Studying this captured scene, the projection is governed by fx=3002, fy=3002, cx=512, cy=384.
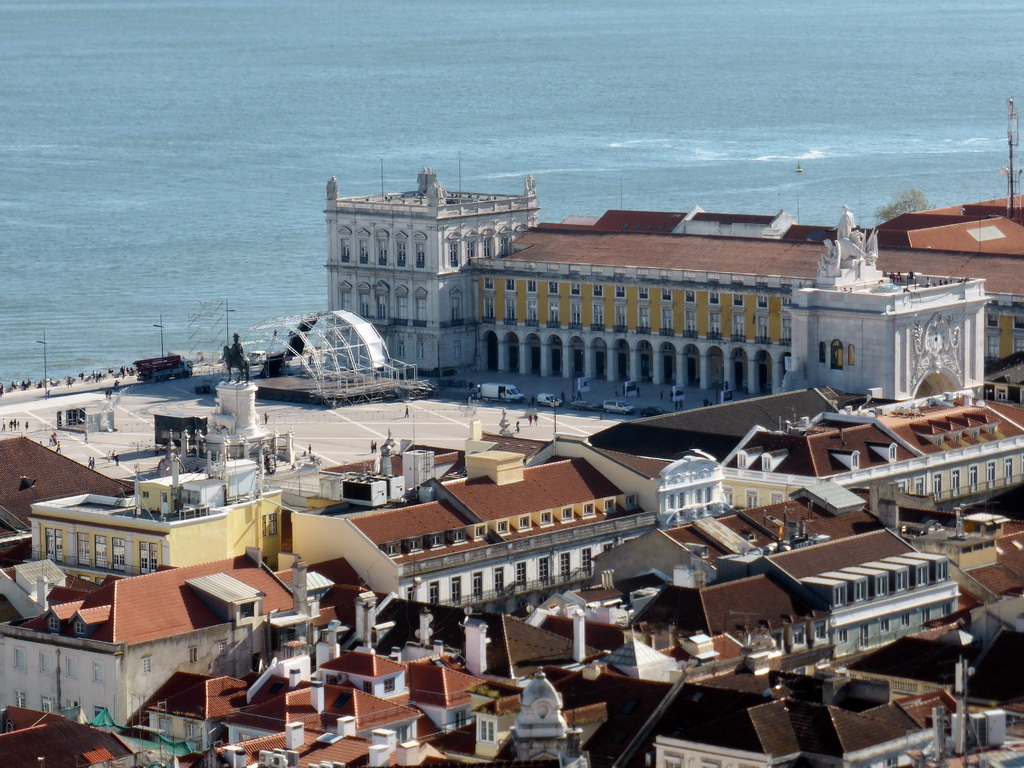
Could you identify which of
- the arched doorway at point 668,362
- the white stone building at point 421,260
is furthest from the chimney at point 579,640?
the white stone building at point 421,260

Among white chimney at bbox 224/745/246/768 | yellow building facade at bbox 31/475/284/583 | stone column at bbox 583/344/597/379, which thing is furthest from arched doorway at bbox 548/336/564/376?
white chimney at bbox 224/745/246/768

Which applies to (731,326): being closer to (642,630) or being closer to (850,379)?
(850,379)

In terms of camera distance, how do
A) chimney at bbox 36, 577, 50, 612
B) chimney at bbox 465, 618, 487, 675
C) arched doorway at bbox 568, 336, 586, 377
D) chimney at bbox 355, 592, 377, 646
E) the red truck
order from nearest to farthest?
chimney at bbox 465, 618, 487, 675
chimney at bbox 355, 592, 377, 646
chimney at bbox 36, 577, 50, 612
the red truck
arched doorway at bbox 568, 336, 586, 377

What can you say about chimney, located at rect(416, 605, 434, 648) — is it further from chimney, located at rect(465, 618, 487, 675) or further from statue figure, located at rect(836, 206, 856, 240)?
statue figure, located at rect(836, 206, 856, 240)

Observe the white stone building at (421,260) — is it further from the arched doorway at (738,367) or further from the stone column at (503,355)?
the arched doorway at (738,367)

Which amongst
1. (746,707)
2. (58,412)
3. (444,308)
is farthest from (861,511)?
(444,308)
